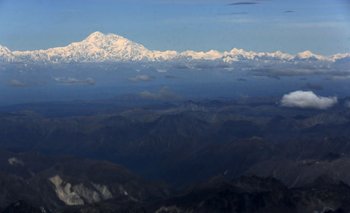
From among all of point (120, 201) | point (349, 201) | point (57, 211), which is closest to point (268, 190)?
point (349, 201)

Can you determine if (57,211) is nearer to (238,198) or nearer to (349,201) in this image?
(238,198)

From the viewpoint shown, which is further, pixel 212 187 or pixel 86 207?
pixel 212 187

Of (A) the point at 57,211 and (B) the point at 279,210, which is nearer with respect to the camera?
(B) the point at 279,210

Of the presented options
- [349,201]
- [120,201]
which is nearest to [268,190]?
[349,201]

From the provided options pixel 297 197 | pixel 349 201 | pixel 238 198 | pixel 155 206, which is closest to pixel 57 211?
pixel 155 206

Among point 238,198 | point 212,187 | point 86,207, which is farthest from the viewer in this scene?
point 212,187

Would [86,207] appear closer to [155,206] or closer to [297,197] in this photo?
[155,206]

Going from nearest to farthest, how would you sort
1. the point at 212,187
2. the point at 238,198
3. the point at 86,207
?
the point at 86,207, the point at 238,198, the point at 212,187

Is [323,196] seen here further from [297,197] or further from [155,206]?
[155,206]
